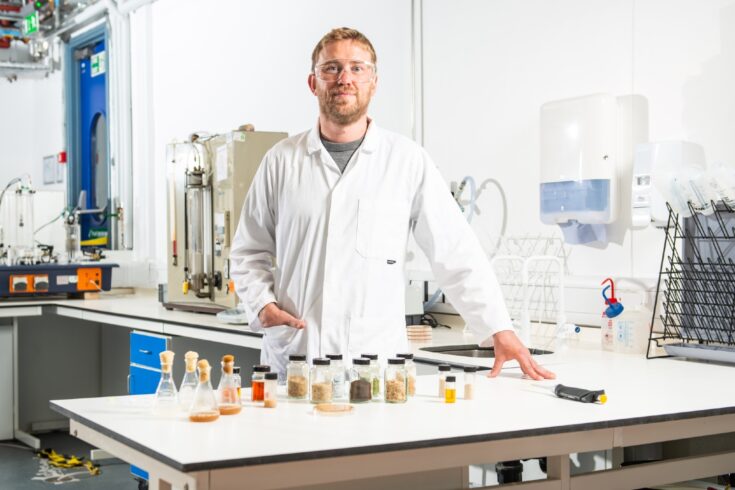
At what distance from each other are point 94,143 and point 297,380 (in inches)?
234

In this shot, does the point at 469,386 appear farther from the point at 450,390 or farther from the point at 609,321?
the point at 609,321

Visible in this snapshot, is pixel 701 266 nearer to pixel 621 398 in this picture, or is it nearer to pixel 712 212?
pixel 712 212

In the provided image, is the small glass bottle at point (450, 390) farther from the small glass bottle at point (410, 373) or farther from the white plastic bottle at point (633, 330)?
the white plastic bottle at point (633, 330)

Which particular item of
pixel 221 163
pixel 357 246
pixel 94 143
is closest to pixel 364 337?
pixel 357 246

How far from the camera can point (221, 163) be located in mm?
4496

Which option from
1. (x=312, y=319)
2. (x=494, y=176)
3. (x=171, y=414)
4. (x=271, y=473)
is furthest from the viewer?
(x=494, y=176)

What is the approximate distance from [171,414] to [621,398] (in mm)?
1015

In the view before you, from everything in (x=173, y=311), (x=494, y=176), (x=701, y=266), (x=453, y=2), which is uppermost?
(x=453, y=2)

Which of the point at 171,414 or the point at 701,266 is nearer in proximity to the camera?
the point at 171,414

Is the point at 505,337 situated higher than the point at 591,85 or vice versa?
the point at 591,85

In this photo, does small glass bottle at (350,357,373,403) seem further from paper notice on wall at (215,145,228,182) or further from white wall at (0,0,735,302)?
paper notice on wall at (215,145,228,182)

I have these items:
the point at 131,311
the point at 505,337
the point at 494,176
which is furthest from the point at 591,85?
the point at 131,311

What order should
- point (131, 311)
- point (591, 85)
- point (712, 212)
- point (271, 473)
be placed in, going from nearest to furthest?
point (271, 473)
point (712, 212)
point (591, 85)
point (131, 311)

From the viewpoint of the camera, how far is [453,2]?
13.6ft
